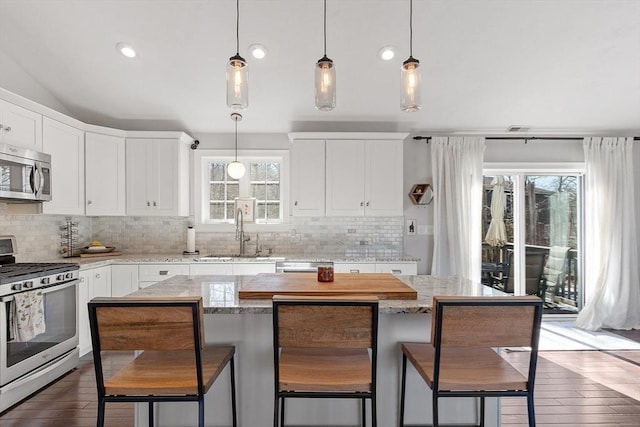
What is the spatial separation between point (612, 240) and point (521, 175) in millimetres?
1278

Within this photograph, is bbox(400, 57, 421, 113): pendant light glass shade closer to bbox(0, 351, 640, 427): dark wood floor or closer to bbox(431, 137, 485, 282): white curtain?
bbox(0, 351, 640, 427): dark wood floor

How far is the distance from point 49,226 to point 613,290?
6435 mm

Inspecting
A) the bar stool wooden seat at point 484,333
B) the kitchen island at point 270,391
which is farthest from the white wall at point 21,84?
the bar stool wooden seat at point 484,333

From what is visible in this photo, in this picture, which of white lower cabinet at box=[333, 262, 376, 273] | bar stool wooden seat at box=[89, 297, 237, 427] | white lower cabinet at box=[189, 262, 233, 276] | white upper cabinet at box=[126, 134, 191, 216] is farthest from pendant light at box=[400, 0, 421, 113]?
white upper cabinet at box=[126, 134, 191, 216]

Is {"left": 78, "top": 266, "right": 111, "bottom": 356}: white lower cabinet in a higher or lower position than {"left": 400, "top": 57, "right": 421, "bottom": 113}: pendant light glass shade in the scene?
lower

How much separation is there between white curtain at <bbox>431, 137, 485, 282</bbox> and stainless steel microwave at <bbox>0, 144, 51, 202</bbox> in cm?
403

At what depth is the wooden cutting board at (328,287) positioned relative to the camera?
1839 mm

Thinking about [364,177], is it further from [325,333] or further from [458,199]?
[325,333]

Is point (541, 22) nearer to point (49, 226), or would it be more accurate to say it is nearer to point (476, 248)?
point (476, 248)

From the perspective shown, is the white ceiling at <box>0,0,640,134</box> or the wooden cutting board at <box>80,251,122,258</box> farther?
the wooden cutting board at <box>80,251,122,258</box>

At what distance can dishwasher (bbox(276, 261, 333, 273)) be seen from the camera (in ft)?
12.5

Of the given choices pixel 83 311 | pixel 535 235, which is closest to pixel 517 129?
pixel 535 235

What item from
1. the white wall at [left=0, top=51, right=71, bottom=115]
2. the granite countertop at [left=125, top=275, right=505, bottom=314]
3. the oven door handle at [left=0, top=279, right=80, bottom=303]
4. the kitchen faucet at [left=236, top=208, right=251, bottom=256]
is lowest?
the oven door handle at [left=0, top=279, right=80, bottom=303]

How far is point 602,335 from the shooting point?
4.09m
